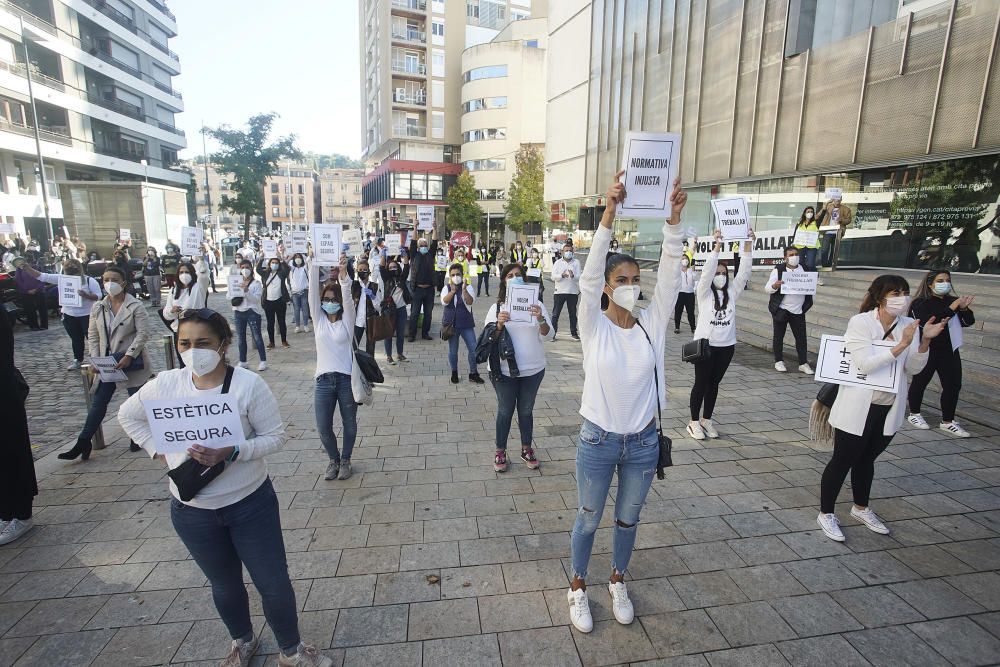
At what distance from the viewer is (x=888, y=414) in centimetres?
389

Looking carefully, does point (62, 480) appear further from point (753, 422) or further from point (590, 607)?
point (753, 422)

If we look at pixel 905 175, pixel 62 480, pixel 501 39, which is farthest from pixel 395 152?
pixel 62 480

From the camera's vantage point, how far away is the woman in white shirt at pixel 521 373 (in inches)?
195

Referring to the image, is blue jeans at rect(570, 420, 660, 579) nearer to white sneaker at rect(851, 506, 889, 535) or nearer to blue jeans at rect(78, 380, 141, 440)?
white sneaker at rect(851, 506, 889, 535)

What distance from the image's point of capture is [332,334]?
4898 millimetres

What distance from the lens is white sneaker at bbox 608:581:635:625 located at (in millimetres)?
3152

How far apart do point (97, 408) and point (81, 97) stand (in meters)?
40.6

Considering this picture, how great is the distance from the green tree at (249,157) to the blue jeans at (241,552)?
47989mm

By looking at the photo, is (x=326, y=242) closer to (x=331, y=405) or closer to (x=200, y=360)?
(x=331, y=405)

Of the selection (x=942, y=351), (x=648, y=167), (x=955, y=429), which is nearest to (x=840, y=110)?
(x=942, y=351)

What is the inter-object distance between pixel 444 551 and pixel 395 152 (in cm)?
5962

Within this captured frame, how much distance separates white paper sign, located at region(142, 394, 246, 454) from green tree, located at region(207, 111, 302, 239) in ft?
157


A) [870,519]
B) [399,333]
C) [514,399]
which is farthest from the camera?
[399,333]

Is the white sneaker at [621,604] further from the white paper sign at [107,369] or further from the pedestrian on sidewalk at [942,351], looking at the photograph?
the white paper sign at [107,369]
